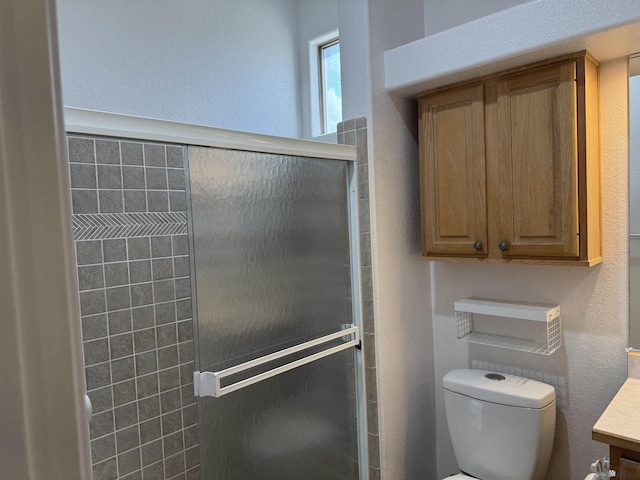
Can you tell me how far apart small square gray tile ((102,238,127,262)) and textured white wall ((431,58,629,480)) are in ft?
5.09

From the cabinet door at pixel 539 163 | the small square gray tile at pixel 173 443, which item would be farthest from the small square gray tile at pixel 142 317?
the cabinet door at pixel 539 163

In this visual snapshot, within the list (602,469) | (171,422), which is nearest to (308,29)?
(171,422)

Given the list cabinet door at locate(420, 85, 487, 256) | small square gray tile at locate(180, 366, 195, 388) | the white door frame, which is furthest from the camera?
cabinet door at locate(420, 85, 487, 256)

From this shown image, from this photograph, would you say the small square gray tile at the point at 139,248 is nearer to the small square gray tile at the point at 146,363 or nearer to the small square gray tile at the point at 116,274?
the small square gray tile at the point at 116,274

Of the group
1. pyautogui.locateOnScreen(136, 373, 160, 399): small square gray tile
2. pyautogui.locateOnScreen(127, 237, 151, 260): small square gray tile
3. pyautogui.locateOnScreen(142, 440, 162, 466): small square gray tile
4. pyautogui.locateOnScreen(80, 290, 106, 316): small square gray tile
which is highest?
pyautogui.locateOnScreen(127, 237, 151, 260): small square gray tile

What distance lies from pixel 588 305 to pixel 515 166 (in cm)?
65

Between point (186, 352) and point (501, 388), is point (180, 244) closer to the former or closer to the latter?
point (186, 352)

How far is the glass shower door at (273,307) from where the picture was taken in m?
1.41

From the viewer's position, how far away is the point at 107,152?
4.02ft

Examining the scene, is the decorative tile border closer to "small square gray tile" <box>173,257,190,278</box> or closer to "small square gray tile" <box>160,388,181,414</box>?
"small square gray tile" <box>173,257,190,278</box>

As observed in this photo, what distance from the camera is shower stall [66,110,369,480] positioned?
1.22m

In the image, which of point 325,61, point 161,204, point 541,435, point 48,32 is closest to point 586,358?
point 541,435

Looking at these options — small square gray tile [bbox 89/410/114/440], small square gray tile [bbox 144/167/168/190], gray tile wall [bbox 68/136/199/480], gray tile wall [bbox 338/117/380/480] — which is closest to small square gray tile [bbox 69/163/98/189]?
gray tile wall [bbox 68/136/199/480]

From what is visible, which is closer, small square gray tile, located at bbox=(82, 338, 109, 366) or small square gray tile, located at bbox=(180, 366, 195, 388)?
small square gray tile, located at bbox=(82, 338, 109, 366)
